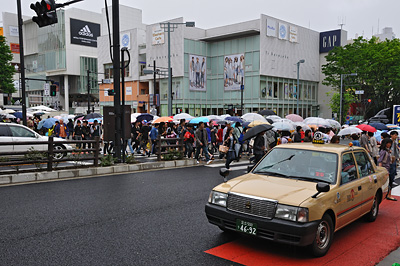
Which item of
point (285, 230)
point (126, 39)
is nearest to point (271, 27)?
point (126, 39)

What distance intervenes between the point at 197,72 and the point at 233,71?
566 centimetres

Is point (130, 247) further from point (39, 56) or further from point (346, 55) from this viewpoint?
point (39, 56)

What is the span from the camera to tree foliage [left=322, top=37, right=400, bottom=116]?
37875mm

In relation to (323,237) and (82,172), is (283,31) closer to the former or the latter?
(82,172)

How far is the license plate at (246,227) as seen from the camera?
469cm

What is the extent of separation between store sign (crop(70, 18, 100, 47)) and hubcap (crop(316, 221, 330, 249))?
79292 mm

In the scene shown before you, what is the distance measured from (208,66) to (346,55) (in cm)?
2121

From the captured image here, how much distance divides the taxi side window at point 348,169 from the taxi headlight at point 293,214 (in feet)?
4.15

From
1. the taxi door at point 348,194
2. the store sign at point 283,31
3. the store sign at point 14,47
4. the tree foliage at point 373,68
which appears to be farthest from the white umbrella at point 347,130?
the store sign at point 14,47

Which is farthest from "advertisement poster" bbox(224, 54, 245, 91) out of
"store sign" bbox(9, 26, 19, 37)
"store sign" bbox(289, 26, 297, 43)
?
"store sign" bbox(9, 26, 19, 37)

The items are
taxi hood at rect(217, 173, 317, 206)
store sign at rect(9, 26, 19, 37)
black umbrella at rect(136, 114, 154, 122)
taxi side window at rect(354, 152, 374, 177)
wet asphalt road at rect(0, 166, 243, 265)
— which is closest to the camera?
taxi hood at rect(217, 173, 317, 206)

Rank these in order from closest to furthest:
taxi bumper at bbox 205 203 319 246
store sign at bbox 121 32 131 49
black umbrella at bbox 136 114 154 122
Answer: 1. taxi bumper at bbox 205 203 319 246
2. black umbrella at bbox 136 114 154 122
3. store sign at bbox 121 32 131 49

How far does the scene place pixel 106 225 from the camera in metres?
6.18

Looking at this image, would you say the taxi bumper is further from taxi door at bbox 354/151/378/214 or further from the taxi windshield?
taxi door at bbox 354/151/378/214
